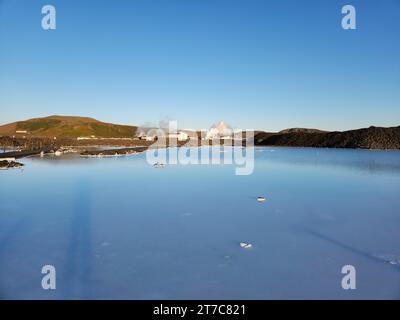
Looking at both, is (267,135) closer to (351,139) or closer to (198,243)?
(351,139)

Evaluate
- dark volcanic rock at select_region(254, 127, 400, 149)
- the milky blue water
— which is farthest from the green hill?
the milky blue water

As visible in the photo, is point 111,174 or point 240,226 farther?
point 111,174

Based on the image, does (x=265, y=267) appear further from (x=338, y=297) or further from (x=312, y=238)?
(x=312, y=238)

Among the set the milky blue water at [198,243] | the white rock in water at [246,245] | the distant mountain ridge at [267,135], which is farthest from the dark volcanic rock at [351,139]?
the white rock in water at [246,245]

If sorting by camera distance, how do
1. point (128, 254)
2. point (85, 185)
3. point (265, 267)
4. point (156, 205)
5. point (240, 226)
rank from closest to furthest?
1. point (265, 267)
2. point (128, 254)
3. point (240, 226)
4. point (156, 205)
5. point (85, 185)
